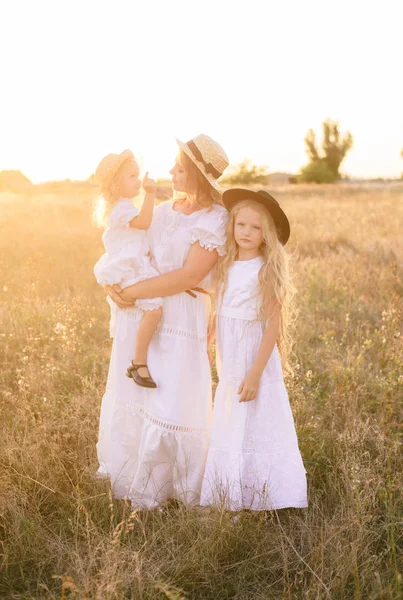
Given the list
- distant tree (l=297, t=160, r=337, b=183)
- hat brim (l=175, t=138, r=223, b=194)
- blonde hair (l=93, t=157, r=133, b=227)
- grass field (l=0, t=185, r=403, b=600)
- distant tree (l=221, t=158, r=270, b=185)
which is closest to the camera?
grass field (l=0, t=185, r=403, b=600)

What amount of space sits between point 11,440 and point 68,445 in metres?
0.35

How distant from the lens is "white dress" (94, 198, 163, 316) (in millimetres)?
2961

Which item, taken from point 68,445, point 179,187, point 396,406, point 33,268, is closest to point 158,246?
point 179,187

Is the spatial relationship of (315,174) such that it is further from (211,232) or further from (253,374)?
(253,374)

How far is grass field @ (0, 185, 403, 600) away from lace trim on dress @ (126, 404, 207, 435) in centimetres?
41

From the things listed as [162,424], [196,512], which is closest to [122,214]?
[162,424]

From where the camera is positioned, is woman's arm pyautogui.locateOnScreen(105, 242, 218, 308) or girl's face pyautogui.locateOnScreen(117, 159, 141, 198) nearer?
woman's arm pyautogui.locateOnScreen(105, 242, 218, 308)

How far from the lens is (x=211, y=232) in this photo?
2865mm

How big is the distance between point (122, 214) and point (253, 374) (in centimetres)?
105

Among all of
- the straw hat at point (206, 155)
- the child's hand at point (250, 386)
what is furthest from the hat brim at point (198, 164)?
the child's hand at point (250, 386)

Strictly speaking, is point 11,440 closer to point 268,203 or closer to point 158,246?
point 158,246

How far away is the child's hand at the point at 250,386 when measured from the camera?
2.86 metres

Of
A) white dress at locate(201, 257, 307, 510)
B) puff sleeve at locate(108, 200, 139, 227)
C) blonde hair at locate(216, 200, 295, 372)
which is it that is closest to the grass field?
white dress at locate(201, 257, 307, 510)

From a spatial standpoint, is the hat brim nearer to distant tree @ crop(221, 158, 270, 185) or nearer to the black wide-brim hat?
the black wide-brim hat
